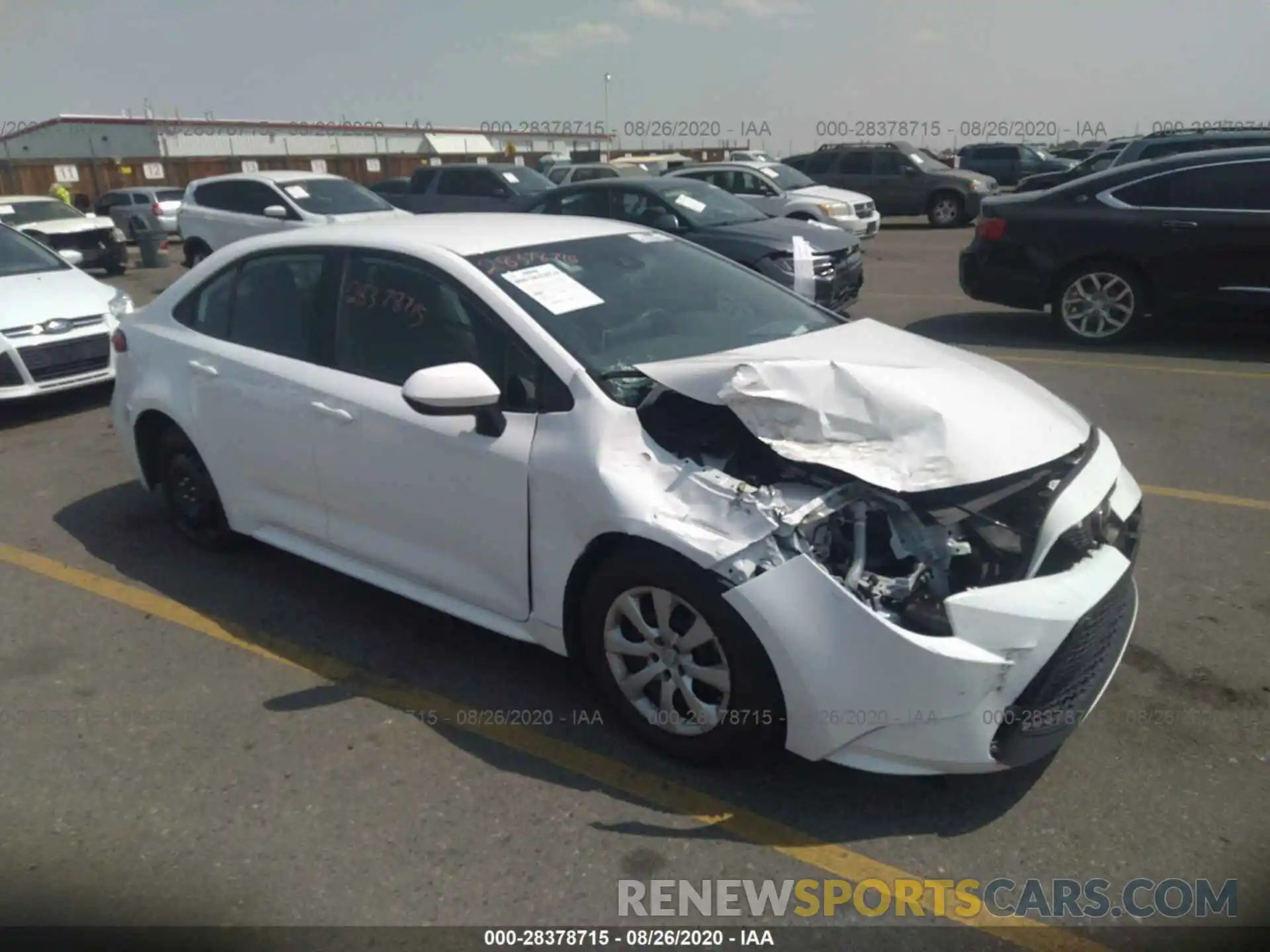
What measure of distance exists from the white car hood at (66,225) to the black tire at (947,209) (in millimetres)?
15907

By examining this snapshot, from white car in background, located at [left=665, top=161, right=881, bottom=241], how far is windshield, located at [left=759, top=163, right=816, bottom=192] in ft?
0.06

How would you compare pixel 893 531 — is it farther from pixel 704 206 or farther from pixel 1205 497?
pixel 704 206

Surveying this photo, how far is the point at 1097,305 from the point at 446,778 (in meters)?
7.69

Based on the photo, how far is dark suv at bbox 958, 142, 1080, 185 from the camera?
27609mm

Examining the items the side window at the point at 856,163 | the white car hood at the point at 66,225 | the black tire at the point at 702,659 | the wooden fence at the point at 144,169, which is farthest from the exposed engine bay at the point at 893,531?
the wooden fence at the point at 144,169

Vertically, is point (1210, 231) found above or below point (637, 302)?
below

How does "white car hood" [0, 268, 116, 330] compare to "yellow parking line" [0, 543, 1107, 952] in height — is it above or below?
above

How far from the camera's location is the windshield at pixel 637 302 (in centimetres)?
336

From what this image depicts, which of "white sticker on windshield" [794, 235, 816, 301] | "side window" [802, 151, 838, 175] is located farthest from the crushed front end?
"side window" [802, 151, 838, 175]

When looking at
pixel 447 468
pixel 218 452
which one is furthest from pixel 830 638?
pixel 218 452

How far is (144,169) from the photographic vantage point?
105 feet

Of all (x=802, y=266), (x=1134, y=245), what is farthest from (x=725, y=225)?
(x=802, y=266)

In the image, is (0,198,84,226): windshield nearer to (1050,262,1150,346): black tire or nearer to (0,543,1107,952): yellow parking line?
(0,543,1107,952): yellow parking line

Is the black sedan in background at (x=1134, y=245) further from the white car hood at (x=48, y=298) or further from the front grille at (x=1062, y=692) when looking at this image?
the white car hood at (x=48, y=298)
